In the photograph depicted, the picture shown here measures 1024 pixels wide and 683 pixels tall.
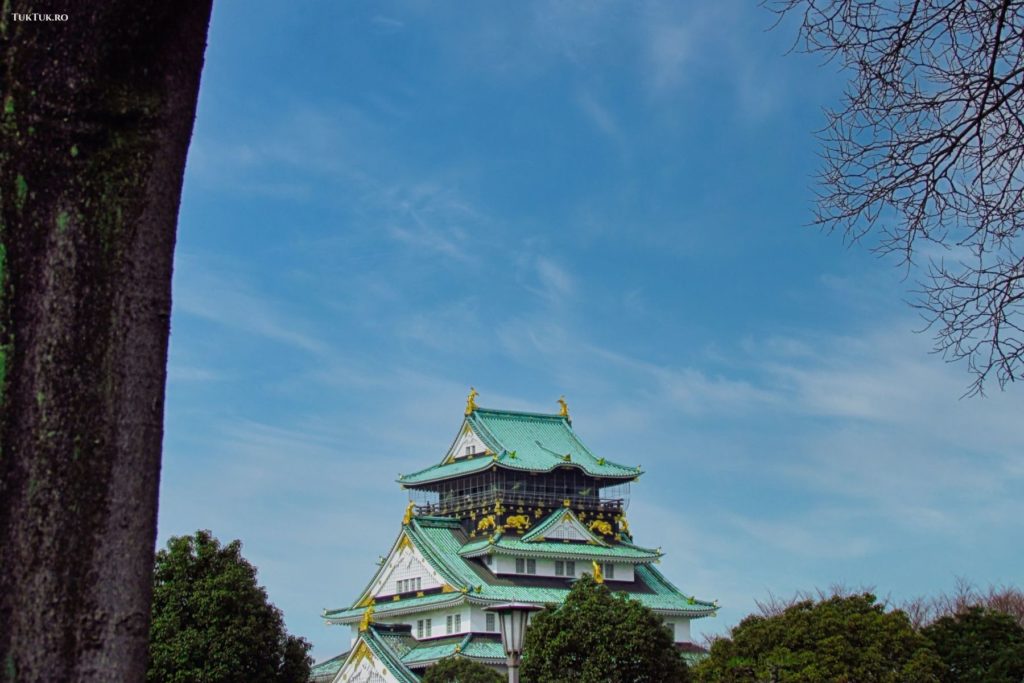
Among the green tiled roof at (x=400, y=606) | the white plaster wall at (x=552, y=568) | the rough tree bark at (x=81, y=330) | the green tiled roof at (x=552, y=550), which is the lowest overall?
the rough tree bark at (x=81, y=330)

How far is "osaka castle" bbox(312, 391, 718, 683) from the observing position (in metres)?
35.5

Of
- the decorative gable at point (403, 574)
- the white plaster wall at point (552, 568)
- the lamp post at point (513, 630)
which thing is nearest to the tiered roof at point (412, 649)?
the decorative gable at point (403, 574)

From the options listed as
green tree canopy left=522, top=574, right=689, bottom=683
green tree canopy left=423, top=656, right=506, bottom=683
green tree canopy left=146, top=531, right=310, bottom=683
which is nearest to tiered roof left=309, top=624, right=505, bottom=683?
green tree canopy left=423, top=656, right=506, bottom=683

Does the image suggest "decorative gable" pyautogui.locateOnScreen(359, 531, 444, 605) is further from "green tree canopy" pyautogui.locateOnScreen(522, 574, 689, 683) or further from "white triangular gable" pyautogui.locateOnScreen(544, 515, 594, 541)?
"green tree canopy" pyautogui.locateOnScreen(522, 574, 689, 683)

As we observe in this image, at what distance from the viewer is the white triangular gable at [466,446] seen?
41000mm

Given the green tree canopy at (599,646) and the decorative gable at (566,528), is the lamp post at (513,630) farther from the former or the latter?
the decorative gable at (566,528)

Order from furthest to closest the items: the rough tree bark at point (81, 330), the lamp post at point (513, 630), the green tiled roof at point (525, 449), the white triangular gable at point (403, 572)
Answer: the green tiled roof at point (525, 449)
the white triangular gable at point (403, 572)
the lamp post at point (513, 630)
the rough tree bark at point (81, 330)

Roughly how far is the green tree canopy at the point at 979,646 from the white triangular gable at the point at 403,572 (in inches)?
746

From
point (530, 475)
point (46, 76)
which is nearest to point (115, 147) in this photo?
point (46, 76)

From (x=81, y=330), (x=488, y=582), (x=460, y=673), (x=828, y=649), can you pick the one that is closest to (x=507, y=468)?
(x=488, y=582)

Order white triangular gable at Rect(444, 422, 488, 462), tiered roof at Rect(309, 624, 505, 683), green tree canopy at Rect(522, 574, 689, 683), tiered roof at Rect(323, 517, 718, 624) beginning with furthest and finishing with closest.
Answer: white triangular gable at Rect(444, 422, 488, 462) → tiered roof at Rect(323, 517, 718, 624) → tiered roof at Rect(309, 624, 505, 683) → green tree canopy at Rect(522, 574, 689, 683)

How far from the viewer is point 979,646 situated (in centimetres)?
2056

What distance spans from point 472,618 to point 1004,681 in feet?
62.8

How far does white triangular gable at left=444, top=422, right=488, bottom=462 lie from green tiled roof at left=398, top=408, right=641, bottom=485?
0.80ft
